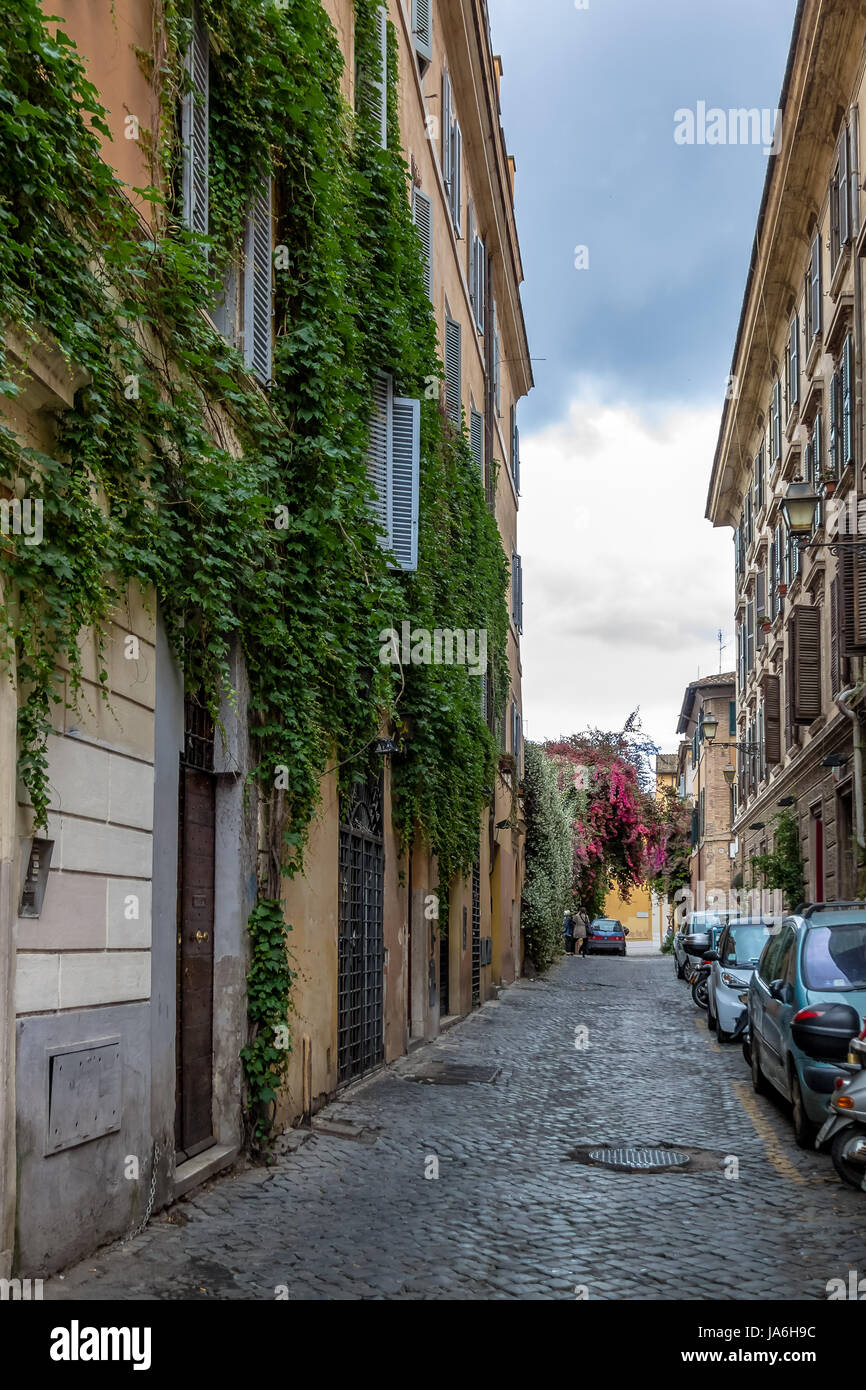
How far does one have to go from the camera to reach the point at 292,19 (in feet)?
30.9

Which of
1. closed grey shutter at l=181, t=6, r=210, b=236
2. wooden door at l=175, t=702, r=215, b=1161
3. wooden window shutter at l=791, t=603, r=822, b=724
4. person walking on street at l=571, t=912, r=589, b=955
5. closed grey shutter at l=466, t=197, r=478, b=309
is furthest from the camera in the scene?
person walking on street at l=571, t=912, r=589, b=955

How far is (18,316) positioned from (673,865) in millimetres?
55969

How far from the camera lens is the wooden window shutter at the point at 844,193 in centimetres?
1986

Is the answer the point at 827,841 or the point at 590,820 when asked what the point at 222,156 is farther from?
the point at 590,820

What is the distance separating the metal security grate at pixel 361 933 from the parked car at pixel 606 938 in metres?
38.8

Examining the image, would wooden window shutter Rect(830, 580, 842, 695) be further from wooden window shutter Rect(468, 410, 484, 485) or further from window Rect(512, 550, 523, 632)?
window Rect(512, 550, 523, 632)

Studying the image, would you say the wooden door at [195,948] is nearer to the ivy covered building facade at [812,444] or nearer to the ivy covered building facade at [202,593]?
the ivy covered building facade at [202,593]

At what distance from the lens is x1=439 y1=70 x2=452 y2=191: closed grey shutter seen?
19.7 metres

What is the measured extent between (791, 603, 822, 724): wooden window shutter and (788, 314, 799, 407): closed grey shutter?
4.97 meters

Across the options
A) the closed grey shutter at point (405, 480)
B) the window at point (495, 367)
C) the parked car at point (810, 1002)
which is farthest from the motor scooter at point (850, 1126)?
the window at point (495, 367)

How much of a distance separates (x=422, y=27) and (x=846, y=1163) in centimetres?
1542

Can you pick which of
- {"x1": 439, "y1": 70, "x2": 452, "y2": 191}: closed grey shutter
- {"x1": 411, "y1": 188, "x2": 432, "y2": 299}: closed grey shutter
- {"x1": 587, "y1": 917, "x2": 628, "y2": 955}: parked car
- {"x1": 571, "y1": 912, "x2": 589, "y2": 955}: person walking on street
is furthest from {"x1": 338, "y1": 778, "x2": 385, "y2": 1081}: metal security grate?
{"x1": 587, "y1": 917, "x2": 628, "y2": 955}: parked car
